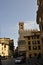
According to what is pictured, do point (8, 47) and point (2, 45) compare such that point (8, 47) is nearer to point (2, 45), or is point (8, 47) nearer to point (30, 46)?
point (2, 45)

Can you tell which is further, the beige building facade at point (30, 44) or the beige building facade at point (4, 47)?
the beige building facade at point (4, 47)

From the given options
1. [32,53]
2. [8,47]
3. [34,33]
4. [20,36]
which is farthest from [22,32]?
[8,47]

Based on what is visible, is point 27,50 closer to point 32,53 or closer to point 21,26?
point 32,53

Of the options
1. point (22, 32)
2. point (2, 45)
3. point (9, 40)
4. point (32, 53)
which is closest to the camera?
point (32, 53)

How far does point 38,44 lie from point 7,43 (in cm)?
4924

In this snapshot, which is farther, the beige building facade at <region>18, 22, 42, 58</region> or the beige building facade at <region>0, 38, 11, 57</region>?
the beige building facade at <region>0, 38, 11, 57</region>

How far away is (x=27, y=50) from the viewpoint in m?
97.2

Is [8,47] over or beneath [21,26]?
beneath

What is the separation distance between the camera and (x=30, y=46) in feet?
327

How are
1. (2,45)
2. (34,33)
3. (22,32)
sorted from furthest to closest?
(2,45) < (22,32) < (34,33)

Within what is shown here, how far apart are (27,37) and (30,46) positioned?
5.26 meters

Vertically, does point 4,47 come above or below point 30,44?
below

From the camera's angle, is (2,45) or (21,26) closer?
(21,26)

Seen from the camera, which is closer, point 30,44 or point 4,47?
point 30,44
